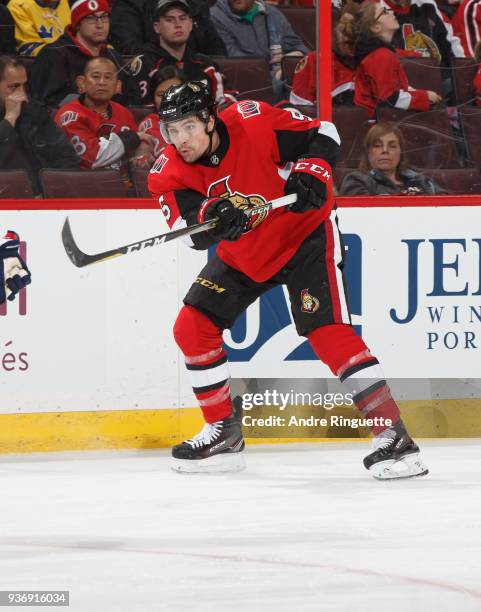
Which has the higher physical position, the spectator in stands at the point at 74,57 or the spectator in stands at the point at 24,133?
the spectator in stands at the point at 74,57

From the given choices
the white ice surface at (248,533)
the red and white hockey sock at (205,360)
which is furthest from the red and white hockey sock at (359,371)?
the red and white hockey sock at (205,360)

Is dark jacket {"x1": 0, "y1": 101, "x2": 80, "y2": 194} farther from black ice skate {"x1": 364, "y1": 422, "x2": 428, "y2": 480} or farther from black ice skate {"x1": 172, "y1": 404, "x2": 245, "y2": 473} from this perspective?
black ice skate {"x1": 364, "y1": 422, "x2": 428, "y2": 480}

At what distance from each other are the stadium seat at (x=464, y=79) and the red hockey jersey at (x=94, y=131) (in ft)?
3.72

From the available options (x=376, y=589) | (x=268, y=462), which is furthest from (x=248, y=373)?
(x=376, y=589)

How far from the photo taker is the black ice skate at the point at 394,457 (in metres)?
3.45

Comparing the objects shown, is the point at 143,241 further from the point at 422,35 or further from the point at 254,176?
the point at 422,35

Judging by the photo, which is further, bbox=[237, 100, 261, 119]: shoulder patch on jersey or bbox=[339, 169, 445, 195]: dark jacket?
bbox=[339, 169, 445, 195]: dark jacket

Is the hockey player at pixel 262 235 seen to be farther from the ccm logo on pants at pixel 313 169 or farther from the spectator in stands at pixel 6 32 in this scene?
the spectator in stands at pixel 6 32

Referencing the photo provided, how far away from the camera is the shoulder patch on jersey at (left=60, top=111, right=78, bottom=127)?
4.00 meters

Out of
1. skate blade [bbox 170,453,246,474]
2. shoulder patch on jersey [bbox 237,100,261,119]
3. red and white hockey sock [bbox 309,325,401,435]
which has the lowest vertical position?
skate blade [bbox 170,453,246,474]

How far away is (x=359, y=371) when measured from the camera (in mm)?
3424

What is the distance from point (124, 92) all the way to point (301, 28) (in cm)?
64

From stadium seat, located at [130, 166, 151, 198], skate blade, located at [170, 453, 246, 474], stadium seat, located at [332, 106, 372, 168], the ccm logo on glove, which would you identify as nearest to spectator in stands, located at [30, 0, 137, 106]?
stadium seat, located at [130, 166, 151, 198]

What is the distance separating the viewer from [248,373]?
4.05m
